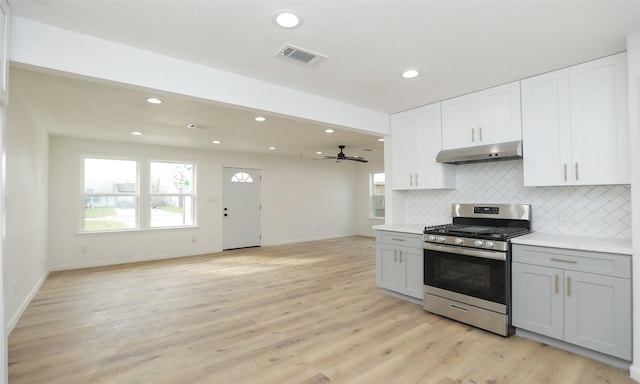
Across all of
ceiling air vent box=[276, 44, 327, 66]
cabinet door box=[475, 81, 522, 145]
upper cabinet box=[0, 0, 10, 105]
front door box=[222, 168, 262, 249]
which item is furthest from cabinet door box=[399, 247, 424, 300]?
front door box=[222, 168, 262, 249]

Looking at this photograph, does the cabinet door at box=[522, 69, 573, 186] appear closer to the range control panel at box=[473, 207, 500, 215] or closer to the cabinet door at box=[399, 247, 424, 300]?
the range control panel at box=[473, 207, 500, 215]

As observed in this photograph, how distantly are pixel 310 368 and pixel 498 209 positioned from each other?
2.53m

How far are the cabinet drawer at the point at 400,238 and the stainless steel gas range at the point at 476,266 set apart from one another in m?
0.18

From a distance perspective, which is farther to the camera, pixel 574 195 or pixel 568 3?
pixel 574 195

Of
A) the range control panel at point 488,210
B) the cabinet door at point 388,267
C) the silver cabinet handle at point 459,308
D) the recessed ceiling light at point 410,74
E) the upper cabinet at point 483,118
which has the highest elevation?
the recessed ceiling light at point 410,74

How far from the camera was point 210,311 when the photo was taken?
3516 millimetres

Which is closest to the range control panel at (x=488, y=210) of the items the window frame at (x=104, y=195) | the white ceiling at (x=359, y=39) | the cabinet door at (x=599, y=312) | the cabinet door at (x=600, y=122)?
the cabinet door at (x=600, y=122)

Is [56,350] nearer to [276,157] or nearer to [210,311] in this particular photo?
[210,311]

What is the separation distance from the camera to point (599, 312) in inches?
91.5

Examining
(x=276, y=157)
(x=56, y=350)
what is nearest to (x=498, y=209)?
(x=56, y=350)

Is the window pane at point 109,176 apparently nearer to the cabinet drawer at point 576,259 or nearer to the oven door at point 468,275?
the oven door at point 468,275

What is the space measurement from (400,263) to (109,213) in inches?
229

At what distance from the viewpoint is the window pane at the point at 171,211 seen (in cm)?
668

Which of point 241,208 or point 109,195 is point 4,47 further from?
point 241,208
